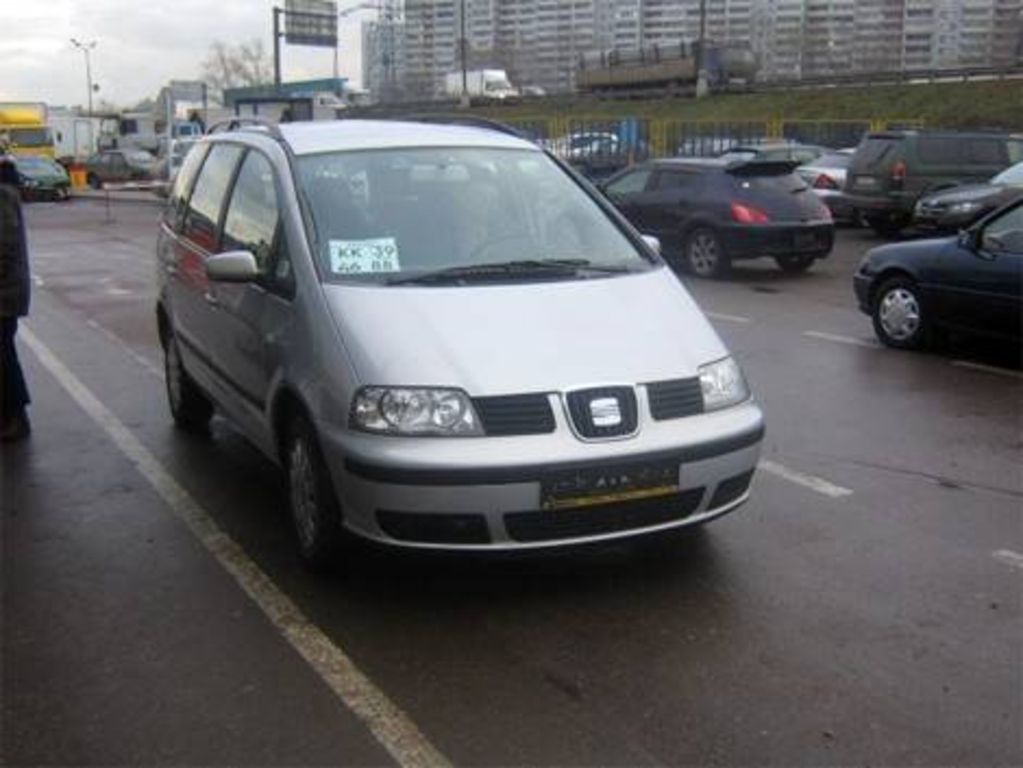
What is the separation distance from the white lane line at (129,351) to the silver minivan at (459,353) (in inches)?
134

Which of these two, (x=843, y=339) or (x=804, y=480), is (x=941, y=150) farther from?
(x=804, y=480)

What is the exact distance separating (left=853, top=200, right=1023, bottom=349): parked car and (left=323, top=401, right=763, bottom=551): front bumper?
5201mm

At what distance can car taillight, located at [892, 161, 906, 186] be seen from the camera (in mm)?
19141

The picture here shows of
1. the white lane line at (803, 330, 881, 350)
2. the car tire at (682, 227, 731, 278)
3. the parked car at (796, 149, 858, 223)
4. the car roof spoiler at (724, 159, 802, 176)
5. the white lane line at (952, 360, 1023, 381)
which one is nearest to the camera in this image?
the white lane line at (952, 360, 1023, 381)

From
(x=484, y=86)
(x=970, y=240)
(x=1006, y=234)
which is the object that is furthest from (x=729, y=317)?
(x=484, y=86)

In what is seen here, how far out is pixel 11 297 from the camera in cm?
686

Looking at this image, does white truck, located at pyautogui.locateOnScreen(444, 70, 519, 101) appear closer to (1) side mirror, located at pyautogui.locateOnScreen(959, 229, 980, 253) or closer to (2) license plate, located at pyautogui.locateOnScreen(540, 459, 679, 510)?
(1) side mirror, located at pyautogui.locateOnScreen(959, 229, 980, 253)

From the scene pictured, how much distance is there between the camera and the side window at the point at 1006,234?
8.77 m

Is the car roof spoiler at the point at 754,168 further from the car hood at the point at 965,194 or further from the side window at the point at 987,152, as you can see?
the side window at the point at 987,152

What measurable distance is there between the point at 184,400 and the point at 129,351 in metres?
3.25

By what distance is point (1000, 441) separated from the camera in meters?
6.97

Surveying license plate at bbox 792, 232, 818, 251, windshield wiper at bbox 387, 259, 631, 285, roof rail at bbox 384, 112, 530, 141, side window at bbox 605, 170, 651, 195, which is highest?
roof rail at bbox 384, 112, 530, 141

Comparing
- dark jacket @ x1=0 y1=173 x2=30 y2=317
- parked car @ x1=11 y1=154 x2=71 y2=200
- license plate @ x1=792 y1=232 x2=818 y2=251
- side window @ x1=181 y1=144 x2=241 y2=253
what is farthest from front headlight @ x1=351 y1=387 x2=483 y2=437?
parked car @ x1=11 y1=154 x2=71 y2=200

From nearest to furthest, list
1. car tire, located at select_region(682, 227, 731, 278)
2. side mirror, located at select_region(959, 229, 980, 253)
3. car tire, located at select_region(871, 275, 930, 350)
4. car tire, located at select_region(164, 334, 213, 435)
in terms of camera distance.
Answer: car tire, located at select_region(164, 334, 213, 435), side mirror, located at select_region(959, 229, 980, 253), car tire, located at select_region(871, 275, 930, 350), car tire, located at select_region(682, 227, 731, 278)
